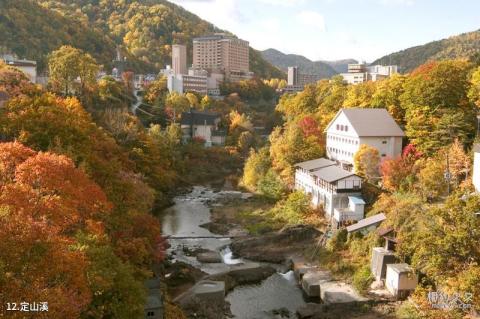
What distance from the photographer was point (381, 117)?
1351 inches

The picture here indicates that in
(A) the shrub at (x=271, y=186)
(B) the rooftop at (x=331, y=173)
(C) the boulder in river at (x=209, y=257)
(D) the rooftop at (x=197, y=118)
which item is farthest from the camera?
(D) the rooftop at (x=197, y=118)

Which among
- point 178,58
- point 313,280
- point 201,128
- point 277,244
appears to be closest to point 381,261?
point 313,280

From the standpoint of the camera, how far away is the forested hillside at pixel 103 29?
66.4 meters

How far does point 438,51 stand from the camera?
9875cm

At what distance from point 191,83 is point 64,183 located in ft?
229

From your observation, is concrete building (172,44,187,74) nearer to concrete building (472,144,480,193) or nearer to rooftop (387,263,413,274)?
concrete building (472,144,480,193)

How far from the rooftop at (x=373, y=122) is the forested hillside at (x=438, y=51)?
58.8 metres

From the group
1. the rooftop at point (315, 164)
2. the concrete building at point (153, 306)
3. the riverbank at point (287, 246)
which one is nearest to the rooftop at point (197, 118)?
the riverbank at point (287, 246)

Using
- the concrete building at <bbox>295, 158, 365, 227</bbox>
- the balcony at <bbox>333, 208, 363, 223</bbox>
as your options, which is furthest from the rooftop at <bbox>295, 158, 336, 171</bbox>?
the balcony at <bbox>333, 208, 363, 223</bbox>

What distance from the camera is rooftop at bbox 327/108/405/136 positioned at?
32.8 meters

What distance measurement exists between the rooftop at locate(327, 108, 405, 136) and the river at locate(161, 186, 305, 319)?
512 inches

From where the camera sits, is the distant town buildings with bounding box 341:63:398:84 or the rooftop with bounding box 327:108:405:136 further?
the distant town buildings with bounding box 341:63:398:84

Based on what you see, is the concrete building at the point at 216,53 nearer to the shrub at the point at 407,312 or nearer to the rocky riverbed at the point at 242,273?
the rocky riverbed at the point at 242,273

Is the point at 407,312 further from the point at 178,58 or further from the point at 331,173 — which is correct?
the point at 178,58
